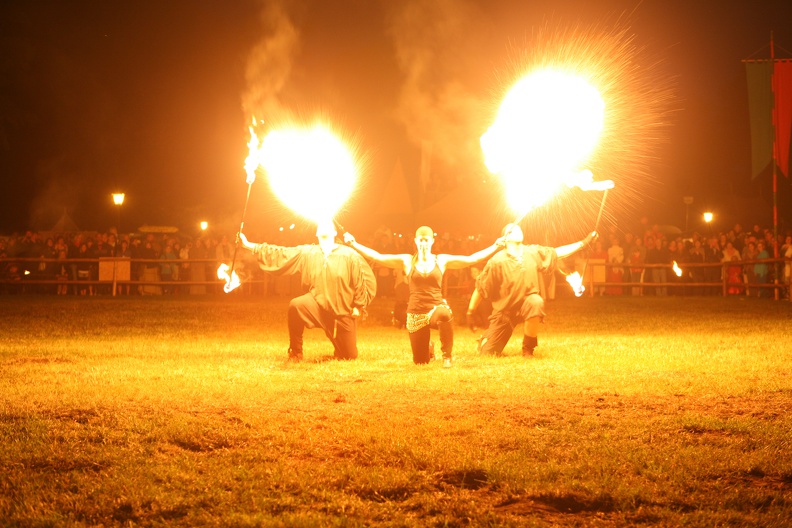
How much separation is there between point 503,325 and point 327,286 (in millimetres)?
2494

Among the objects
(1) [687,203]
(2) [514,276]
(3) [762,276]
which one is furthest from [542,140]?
(1) [687,203]

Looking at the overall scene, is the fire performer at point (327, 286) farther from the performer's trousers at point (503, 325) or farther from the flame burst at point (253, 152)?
the performer's trousers at point (503, 325)

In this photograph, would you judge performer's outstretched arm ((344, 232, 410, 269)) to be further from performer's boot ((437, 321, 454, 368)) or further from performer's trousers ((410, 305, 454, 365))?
performer's boot ((437, 321, 454, 368))

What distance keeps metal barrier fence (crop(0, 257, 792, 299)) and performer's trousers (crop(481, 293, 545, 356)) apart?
487 inches

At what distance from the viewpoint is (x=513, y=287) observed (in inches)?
464

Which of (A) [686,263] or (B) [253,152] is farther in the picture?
(A) [686,263]

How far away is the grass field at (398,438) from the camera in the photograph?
487 centimetres

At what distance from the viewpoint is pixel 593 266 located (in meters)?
25.4

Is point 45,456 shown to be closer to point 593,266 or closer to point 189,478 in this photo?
point 189,478

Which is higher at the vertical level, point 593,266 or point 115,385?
point 593,266

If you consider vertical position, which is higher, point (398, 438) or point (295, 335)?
point (295, 335)

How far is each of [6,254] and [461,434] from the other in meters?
22.7

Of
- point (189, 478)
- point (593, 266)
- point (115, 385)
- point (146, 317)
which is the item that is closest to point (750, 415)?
point (189, 478)

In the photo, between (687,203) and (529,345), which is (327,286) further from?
(687,203)
